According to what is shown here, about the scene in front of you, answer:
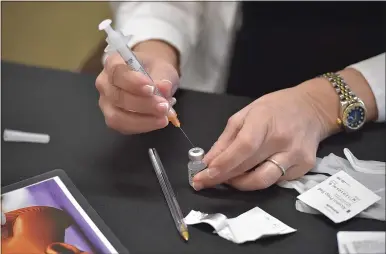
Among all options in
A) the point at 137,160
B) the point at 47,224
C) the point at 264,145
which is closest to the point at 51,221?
the point at 47,224

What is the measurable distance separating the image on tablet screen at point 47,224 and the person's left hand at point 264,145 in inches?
5.4

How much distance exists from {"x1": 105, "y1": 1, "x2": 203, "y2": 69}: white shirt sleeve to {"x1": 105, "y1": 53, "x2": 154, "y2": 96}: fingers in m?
0.16

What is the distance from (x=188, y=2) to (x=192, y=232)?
0.53m

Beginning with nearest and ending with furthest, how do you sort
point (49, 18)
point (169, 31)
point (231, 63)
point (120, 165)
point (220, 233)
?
point (220, 233)
point (120, 165)
point (169, 31)
point (231, 63)
point (49, 18)

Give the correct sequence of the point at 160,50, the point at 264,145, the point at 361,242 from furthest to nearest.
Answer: the point at 160,50, the point at 264,145, the point at 361,242

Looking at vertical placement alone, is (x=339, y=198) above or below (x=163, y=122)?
below

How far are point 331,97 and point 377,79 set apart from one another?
7 centimetres

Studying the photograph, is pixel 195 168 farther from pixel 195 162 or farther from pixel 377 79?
pixel 377 79

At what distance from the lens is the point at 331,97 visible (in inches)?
29.1

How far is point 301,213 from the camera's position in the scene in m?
0.60

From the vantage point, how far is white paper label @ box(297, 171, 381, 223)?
582 mm

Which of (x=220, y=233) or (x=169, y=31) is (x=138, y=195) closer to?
(x=220, y=233)

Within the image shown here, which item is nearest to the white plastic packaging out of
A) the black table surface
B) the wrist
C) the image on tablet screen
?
the black table surface

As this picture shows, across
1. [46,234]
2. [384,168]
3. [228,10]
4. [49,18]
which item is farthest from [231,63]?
[49,18]
